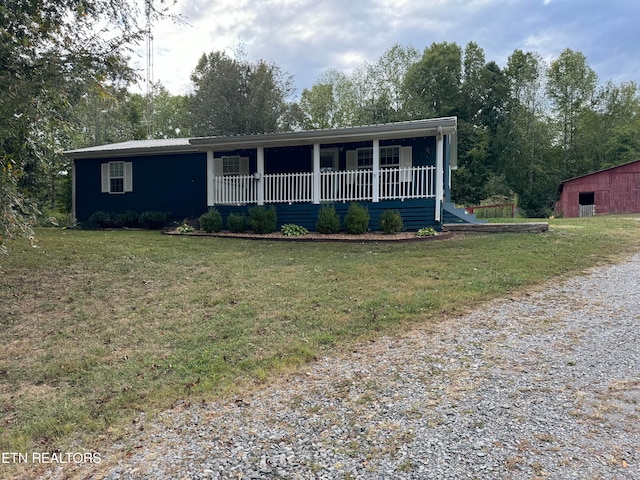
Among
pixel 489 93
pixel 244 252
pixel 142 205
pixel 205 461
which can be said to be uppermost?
pixel 489 93

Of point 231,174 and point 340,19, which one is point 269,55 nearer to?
point 340,19

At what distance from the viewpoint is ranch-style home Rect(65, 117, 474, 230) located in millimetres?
10852

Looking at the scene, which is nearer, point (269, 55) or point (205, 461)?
point (205, 461)

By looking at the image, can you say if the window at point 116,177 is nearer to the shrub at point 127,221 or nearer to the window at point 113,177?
the window at point 113,177

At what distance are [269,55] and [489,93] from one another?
692 inches

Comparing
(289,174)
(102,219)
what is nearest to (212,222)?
(289,174)

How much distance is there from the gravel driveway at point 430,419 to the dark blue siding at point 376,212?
23.1 ft

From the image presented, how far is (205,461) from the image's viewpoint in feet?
7.28

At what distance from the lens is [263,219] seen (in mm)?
11016

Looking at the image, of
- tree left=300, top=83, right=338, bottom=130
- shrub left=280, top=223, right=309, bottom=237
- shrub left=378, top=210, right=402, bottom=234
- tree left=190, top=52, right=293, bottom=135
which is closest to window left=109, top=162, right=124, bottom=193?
shrub left=280, top=223, right=309, bottom=237

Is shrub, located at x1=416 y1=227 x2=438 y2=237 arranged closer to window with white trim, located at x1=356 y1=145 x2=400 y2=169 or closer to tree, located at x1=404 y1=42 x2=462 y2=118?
window with white trim, located at x1=356 y1=145 x2=400 y2=169

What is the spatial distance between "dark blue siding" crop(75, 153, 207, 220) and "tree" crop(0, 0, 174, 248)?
8.66 metres

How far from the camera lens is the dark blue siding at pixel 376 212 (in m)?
10.8

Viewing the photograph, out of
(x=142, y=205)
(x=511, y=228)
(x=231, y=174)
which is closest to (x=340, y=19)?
(x=231, y=174)
